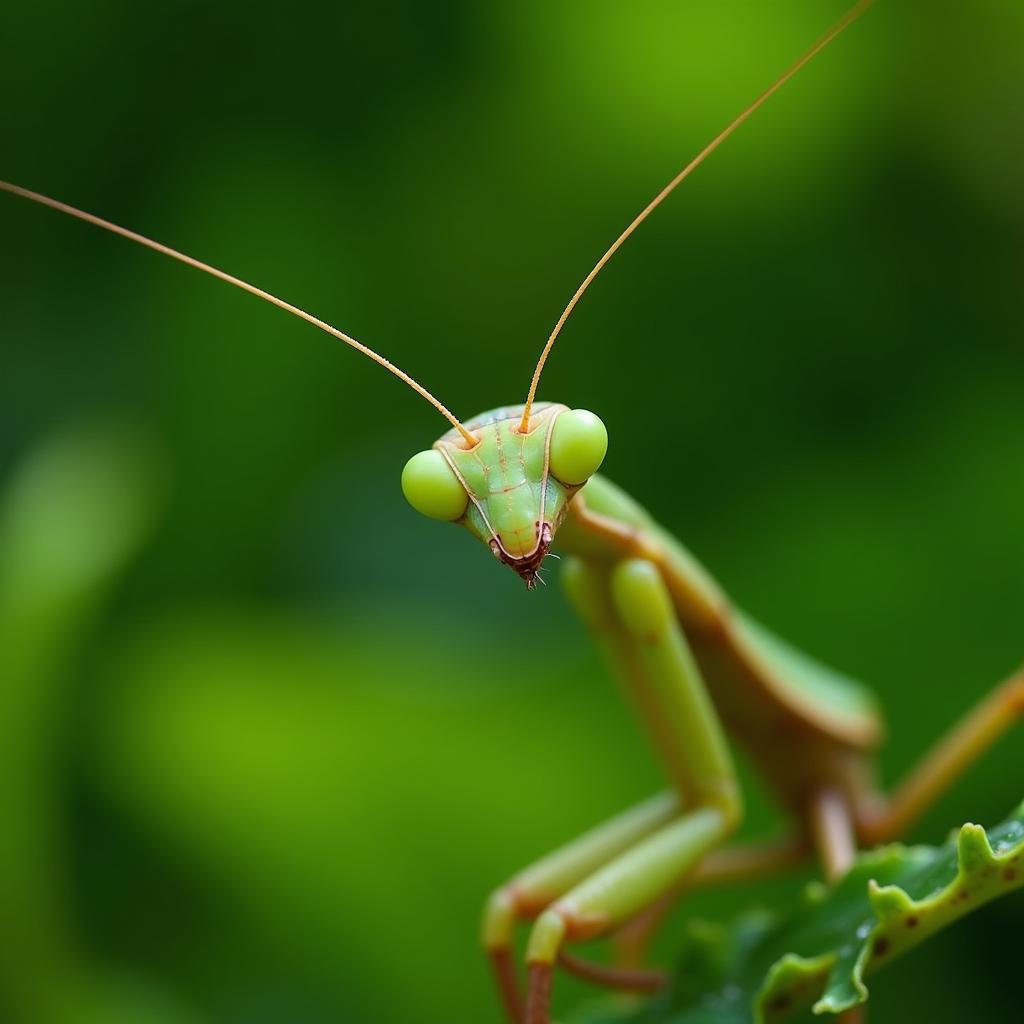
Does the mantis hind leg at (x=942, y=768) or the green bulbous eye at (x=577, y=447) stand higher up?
the green bulbous eye at (x=577, y=447)

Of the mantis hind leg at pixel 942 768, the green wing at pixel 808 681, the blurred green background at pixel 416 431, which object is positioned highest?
the blurred green background at pixel 416 431

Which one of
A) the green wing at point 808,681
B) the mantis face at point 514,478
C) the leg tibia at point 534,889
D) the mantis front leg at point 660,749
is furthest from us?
the green wing at point 808,681

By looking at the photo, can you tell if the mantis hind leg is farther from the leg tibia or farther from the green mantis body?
the leg tibia

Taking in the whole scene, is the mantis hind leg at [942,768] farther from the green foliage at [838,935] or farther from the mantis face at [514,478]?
the mantis face at [514,478]

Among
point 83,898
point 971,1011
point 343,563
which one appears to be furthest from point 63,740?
point 971,1011

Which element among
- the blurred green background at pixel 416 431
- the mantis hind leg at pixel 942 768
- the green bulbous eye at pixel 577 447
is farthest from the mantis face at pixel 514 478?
the mantis hind leg at pixel 942 768

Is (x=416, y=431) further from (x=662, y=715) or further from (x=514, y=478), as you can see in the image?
(x=514, y=478)
